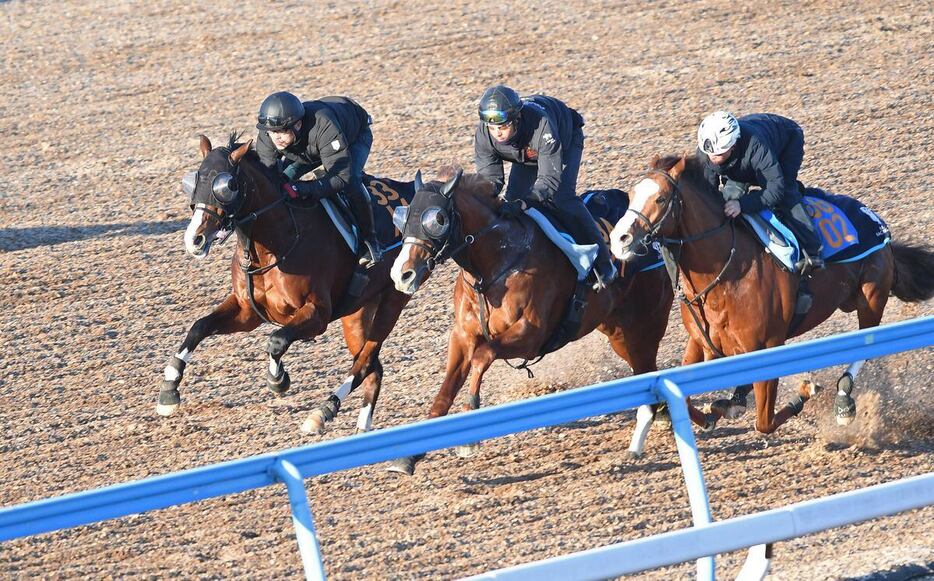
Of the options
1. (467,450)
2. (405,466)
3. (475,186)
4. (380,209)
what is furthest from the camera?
(380,209)

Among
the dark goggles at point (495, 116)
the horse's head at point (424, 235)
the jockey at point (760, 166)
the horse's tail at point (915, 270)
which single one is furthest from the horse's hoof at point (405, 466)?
the horse's tail at point (915, 270)

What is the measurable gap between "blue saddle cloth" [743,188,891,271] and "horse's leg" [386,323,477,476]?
1.81 metres

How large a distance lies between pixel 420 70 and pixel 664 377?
1176cm

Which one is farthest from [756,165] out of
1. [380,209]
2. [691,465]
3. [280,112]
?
[691,465]

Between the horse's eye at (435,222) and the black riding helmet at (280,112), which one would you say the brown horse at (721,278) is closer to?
the horse's eye at (435,222)

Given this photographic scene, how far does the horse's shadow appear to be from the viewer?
12055mm

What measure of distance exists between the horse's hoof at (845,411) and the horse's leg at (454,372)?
2303mm

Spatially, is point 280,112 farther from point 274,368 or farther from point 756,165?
point 756,165

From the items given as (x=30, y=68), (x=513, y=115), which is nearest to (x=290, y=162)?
(x=513, y=115)

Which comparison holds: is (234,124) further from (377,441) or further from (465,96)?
(377,441)

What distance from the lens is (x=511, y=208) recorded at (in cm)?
747

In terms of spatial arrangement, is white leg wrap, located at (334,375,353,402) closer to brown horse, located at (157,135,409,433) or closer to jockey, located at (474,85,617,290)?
brown horse, located at (157,135,409,433)

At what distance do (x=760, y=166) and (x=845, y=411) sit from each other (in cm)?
163

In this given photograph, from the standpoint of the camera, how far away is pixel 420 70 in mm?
16141
